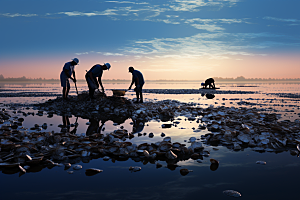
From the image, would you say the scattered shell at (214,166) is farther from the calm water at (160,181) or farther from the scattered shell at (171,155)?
the scattered shell at (171,155)

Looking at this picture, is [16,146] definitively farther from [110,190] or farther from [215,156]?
[215,156]

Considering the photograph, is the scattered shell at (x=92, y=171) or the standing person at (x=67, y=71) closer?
the scattered shell at (x=92, y=171)

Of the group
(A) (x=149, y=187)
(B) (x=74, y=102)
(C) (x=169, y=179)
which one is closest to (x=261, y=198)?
(C) (x=169, y=179)

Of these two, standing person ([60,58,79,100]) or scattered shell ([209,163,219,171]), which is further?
standing person ([60,58,79,100])

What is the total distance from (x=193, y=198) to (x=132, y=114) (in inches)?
316

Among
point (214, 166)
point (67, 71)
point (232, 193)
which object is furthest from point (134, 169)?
point (67, 71)

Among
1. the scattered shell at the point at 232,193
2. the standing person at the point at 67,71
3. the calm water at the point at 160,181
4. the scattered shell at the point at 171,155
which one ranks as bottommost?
the calm water at the point at 160,181

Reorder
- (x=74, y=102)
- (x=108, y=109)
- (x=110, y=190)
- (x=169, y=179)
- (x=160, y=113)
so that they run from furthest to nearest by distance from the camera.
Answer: (x=74, y=102) → (x=108, y=109) → (x=160, y=113) → (x=169, y=179) → (x=110, y=190)

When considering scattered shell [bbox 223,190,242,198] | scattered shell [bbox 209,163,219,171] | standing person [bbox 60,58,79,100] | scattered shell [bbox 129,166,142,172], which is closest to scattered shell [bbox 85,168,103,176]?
scattered shell [bbox 129,166,142,172]

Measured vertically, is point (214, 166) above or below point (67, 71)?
below

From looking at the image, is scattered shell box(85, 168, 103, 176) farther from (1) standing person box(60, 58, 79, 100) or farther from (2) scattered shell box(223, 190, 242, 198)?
(1) standing person box(60, 58, 79, 100)

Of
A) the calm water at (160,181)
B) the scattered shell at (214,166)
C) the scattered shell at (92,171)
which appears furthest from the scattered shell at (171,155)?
the scattered shell at (92,171)

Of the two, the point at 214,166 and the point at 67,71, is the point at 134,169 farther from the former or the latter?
the point at 67,71

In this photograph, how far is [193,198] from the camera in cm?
281
